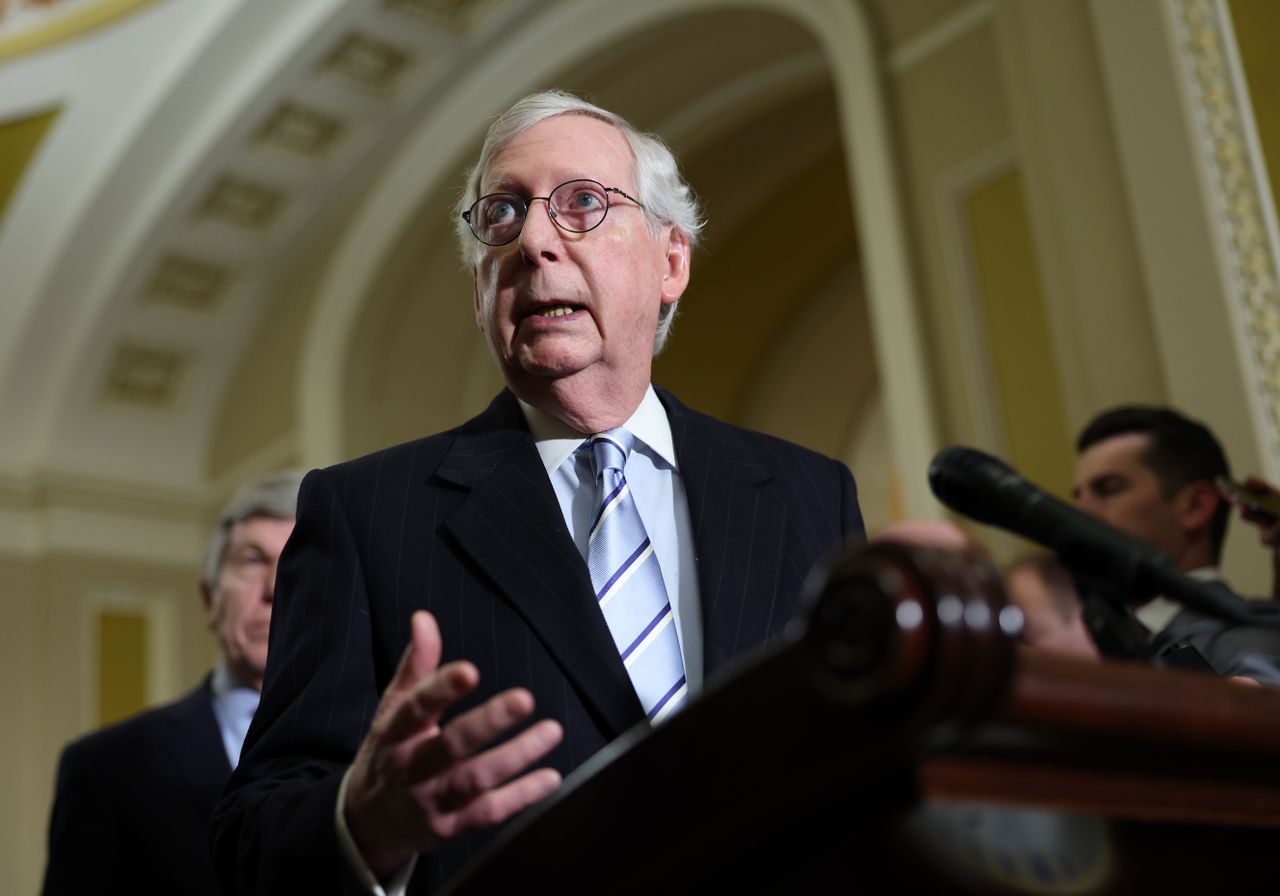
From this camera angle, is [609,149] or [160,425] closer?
[609,149]

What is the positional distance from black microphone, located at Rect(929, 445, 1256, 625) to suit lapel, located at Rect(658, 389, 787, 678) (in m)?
0.32

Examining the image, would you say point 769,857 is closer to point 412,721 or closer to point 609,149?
point 412,721

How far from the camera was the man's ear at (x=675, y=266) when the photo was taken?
6.68ft

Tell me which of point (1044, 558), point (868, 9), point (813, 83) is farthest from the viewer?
point (813, 83)

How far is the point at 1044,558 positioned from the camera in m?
2.25

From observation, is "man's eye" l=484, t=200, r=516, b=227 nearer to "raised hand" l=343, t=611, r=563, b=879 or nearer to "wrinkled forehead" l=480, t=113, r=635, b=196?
"wrinkled forehead" l=480, t=113, r=635, b=196

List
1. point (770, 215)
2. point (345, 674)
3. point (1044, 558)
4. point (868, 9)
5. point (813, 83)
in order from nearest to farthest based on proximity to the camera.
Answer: point (345, 674), point (1044, 558), point (868, 9), point (813, 83), point (770, 215)

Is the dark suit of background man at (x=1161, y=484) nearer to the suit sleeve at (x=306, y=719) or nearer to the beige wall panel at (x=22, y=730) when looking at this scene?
the suit sleeve at (x=306, y=719)

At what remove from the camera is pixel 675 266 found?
2.05 meters

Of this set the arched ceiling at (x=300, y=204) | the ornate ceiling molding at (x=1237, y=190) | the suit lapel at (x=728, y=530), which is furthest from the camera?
the arched ceiling at (x=300, y=204)

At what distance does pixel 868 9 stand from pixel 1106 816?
609cm

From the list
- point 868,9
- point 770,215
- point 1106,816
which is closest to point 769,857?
point 1106,816

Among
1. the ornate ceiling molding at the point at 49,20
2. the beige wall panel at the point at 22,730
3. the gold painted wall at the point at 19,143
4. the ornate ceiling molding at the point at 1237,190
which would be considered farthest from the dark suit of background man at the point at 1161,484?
the beige wall panel at the point at 22,730

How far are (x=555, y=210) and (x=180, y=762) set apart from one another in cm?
176
